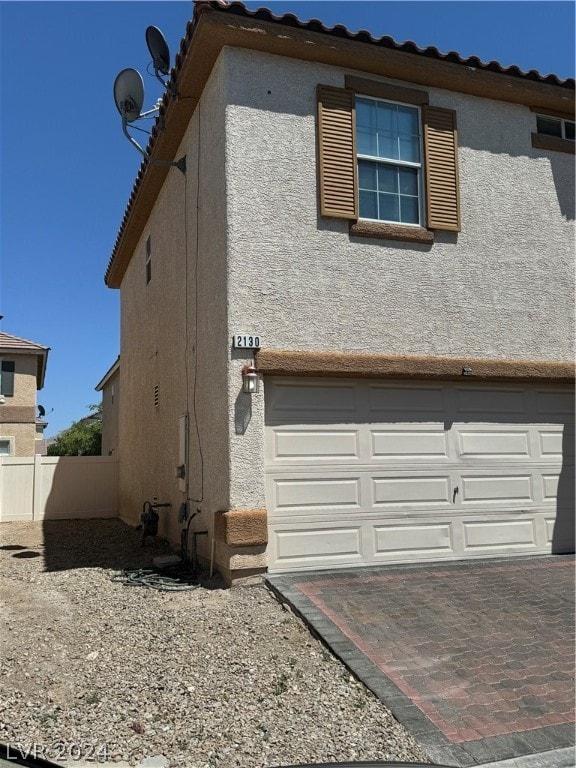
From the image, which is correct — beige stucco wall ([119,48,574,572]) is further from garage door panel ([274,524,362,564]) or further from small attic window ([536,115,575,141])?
garage door panel ([274,524,362,564])

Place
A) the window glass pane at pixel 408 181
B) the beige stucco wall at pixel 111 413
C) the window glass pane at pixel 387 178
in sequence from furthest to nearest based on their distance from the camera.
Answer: the beige stucco wall at pixel 111 413 → the window glass pane at pixel 408 181 → the window glass pane at pixel 387 178

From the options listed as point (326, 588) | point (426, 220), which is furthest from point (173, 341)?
point (326, 588)

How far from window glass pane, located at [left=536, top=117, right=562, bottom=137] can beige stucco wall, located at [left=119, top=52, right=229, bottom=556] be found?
4.72m

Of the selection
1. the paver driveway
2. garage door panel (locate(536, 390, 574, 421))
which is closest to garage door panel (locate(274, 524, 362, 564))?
the paver driveway

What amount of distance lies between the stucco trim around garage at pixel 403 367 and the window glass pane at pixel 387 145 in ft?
8.71

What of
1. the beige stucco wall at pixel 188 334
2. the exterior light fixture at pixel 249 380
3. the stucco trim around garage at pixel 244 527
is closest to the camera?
the stucco trim around garage at pixel 244 527

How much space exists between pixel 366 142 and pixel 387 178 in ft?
1.70

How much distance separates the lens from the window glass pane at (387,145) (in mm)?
8531

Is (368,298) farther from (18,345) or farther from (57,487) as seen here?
(18,345)

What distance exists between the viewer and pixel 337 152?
8.12 metres

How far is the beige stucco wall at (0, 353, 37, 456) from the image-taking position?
27.7 metres

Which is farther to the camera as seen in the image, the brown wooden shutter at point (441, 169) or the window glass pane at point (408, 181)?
the window glass pane at point (408, 181)

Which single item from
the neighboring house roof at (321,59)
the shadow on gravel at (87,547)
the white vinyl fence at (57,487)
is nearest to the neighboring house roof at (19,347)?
the white vinyl fence at (57,487)

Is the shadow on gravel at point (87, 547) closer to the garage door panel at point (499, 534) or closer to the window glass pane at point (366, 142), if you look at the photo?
the garage door panel at point (499, 534)
